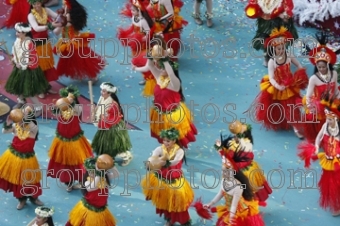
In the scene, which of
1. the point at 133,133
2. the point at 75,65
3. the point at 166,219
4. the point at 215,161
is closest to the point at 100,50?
the point at 75,65

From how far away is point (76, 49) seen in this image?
741 cm

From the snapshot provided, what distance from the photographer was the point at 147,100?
24.5ft

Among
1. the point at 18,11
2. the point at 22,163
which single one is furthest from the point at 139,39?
the point at 22,163

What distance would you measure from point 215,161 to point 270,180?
466mm

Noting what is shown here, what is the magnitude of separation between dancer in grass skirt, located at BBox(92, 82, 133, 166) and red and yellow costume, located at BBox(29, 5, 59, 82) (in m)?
1.09

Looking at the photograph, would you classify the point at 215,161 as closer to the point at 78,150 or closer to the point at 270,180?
the point at 270,180

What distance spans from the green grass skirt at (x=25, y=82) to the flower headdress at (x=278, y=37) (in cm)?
181

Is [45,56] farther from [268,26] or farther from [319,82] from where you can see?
[319,82]

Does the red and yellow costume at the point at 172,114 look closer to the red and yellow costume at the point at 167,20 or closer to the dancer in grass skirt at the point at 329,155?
the dancer in grass skirt at the point at 329,155

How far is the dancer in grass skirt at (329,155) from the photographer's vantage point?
599cm

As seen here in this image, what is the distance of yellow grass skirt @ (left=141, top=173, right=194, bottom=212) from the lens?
581 cm

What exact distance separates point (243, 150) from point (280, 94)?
1.24 metres

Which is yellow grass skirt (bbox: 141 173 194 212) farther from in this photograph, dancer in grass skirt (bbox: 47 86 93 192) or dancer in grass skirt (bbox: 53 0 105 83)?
dancer in grass skirt (bbox: 53 0 105 83)

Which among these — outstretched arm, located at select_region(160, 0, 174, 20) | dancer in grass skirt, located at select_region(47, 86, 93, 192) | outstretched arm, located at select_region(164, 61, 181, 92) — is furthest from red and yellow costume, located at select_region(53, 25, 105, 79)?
outstretched arm, located at select_region(164, 61, 181, 92)
